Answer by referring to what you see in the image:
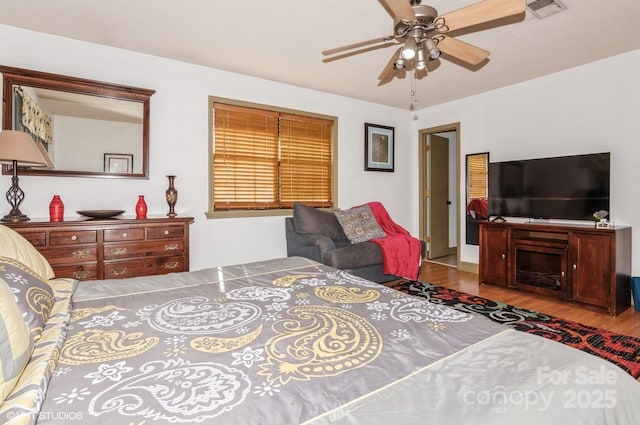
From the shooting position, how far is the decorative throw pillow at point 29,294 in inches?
41.2

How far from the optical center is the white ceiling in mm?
2529

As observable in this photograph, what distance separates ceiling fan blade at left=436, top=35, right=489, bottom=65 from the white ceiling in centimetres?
37

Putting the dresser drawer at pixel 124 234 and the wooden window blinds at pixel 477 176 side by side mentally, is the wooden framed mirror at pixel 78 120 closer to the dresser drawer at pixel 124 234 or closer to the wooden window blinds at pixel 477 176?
the dresser drawer at pixel 124 234

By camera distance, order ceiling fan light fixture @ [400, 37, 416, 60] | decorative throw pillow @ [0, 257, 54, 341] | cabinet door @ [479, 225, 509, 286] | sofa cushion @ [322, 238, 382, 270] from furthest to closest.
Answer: cabinet door @ [479, 225, 509, 286] → sofa cushion @ [322, 238, 382, 270] → ceiling fan light fixture @ [400, 37, 416, 60] → decorative throw pillow @ [0, 257, 54, 341]

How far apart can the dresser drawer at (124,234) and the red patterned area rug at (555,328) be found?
2.77 meters

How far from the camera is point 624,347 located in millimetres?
2434

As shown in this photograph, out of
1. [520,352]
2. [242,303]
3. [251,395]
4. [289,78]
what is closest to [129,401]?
[251,395]

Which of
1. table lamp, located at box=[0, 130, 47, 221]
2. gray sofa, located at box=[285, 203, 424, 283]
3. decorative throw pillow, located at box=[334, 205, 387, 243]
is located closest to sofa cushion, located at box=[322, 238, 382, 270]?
gray sofa, located at box=[285, 203, 424, 283]

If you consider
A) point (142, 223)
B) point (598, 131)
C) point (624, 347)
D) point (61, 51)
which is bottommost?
point (624, 347)

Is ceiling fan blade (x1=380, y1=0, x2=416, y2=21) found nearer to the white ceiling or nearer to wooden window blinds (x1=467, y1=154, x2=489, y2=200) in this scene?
the white ceiling

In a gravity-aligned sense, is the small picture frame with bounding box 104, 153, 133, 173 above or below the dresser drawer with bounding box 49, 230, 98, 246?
above

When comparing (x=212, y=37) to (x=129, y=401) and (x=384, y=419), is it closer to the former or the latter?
(x=129, y=401)

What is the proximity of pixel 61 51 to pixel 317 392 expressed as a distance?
12.1 ft

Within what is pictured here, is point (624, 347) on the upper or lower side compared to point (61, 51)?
lower
